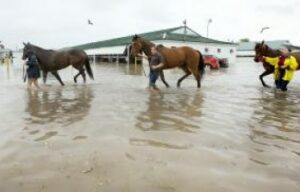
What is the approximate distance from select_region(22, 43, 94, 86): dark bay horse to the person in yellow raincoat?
7.63 meters

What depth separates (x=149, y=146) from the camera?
563 cm

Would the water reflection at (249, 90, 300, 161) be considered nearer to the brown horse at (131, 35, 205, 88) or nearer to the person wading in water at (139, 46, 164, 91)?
the person wading in water at (139, 46, 164, 91)

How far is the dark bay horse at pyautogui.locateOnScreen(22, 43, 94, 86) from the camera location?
14969 millimetres

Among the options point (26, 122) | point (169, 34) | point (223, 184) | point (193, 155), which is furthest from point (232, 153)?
point (169, 34)

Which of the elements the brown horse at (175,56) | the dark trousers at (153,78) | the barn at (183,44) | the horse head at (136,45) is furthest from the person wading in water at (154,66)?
the barn at (183,44)

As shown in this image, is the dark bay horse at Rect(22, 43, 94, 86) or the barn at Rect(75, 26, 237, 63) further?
the barn at Rect(75, 26, 237, 63)

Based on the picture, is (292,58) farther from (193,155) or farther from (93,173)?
(93,173)

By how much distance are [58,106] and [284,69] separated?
8357mm

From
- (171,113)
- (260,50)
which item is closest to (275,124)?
(171,113)

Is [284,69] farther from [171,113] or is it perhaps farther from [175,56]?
[171,113]

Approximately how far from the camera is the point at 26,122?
7.46 metres

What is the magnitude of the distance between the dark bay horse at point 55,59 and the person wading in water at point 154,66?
404 centimetres

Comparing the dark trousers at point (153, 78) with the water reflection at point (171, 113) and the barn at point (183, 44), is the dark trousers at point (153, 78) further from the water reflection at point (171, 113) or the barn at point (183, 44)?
the barn at point (183, 44)

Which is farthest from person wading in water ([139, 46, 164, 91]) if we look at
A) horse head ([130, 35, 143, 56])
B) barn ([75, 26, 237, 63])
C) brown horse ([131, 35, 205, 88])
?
barn ([75, 26, 237, 63])
